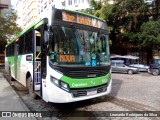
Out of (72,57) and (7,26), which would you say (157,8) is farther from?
(72,57)

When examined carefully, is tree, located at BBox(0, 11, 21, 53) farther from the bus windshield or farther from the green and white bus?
the bus windshield

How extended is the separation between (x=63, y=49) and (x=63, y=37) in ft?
1.15

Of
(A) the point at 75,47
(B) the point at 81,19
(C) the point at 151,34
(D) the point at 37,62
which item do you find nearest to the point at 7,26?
(C) the point at 151,34

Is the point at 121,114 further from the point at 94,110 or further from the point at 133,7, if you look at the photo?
the point at 133,7

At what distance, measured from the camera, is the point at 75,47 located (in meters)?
6.12

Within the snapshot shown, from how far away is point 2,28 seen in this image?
87.2 ft

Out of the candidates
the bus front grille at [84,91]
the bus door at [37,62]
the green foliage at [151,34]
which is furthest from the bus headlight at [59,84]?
the green foliage at [151,34]

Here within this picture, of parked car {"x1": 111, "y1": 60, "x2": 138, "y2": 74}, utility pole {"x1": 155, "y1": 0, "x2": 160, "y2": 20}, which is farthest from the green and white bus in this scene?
utility pole {"x1": 155, "y1": 0, "x2": 160, "y2": 20}

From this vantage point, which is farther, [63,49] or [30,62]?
[30,62]

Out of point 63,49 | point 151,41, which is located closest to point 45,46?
point 63,49

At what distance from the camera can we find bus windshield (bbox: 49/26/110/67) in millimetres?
5859

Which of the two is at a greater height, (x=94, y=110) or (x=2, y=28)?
(x=2, y=28)

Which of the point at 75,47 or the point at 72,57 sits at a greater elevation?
the point at 75,47

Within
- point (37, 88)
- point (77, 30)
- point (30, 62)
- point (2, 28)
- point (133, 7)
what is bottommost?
point (37, 88)
